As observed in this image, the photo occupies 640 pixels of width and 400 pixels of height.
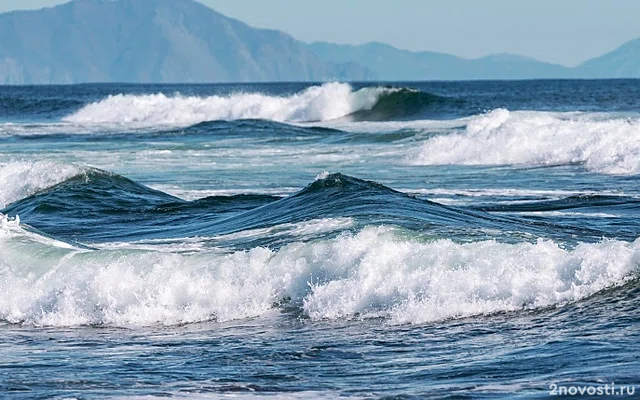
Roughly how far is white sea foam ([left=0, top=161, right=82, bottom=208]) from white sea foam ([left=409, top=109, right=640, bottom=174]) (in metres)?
10.2

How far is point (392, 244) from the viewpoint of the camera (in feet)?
41.8

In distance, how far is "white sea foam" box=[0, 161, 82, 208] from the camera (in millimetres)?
23266

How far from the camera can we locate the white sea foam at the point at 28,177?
23.3 metres

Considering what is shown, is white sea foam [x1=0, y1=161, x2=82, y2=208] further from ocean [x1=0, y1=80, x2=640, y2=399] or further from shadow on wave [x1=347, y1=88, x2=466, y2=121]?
shadow on wave [x1=347, y1=88, x2=466, y2=121]

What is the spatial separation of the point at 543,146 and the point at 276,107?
39512 mm

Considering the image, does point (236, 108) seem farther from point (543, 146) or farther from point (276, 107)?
point (543, 146)

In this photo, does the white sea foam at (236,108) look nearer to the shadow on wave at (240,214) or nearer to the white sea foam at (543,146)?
the white sea foam at (543,146)

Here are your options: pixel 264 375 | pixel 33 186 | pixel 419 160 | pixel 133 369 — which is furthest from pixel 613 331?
pixel 419 160

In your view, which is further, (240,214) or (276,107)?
(276,107)

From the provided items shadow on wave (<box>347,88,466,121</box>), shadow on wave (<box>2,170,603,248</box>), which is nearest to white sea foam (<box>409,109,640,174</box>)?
shadow on wave (<box>2,170,603,248</box>)

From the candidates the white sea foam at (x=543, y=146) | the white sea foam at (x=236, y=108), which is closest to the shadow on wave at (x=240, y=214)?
the white sea foam at (x=543, y=146)

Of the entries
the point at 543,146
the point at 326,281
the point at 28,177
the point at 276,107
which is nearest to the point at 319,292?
the point at 326,281

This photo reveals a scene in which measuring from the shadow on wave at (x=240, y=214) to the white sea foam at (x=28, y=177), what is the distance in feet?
2.13

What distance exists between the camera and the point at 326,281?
1230cm
